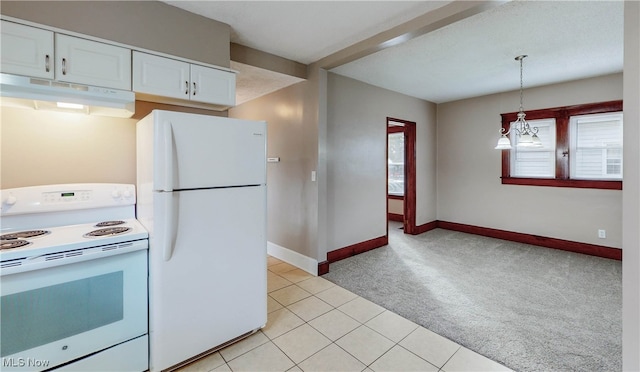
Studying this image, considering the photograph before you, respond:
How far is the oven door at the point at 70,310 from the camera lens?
4.82 ft

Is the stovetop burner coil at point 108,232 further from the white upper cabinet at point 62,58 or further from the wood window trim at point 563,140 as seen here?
the wood window trim at point 563,140

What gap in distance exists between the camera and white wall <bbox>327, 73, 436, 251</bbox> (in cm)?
394

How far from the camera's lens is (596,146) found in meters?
4.16

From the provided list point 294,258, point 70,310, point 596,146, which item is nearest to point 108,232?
point 70,310

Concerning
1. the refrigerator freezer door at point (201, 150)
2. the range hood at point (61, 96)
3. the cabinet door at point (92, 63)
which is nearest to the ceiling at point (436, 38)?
the cabinet door at point (92, 63)

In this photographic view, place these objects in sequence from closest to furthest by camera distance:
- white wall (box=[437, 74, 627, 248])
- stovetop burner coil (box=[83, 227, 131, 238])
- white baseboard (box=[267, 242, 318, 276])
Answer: stovetop burner coil (box=[83, 227, 131, 238]) < white baseboard (box=[267, 242, 318, 276]) < white wall (box=[437, 74, 627, 248])

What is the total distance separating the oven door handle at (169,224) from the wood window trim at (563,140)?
5235 millimetres

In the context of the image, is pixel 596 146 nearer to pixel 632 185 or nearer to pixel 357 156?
pixel 357 156

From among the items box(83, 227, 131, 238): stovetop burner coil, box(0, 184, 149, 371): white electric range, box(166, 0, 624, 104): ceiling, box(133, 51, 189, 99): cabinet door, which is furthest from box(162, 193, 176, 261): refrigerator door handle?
box(166, 0, 624, 104): ceiling

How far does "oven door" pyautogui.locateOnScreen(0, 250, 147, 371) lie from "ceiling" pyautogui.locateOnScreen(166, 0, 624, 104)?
1987mm

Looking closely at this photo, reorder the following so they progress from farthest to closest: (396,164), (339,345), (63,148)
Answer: (396,164) < (339,345) < (63,148)

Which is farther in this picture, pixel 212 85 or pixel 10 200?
pixel 212 85

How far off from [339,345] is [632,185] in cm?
197

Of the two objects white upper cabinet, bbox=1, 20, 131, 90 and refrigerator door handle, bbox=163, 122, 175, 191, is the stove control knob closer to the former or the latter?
white upper cabinet, bbox=1, 20, 131, 90
